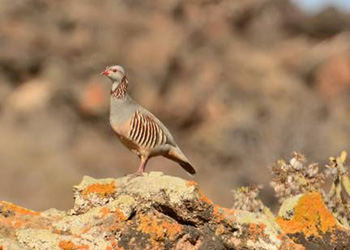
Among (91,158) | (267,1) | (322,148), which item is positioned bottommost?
(322,148)

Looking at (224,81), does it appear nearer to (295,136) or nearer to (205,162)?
(205,162)

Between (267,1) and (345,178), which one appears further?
(267,1)

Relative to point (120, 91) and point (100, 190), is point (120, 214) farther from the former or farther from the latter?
point (120, 91)

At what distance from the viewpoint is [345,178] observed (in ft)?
23.7

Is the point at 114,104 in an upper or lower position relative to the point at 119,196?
upper

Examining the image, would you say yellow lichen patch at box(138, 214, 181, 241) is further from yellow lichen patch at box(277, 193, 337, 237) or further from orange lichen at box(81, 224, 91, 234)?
yellow lichen patch at box(277, 193, 337, 237)

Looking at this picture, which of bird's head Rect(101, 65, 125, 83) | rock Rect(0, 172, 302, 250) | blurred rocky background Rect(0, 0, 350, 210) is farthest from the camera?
blurred rocky background Rect(0, 0, 350, 210)

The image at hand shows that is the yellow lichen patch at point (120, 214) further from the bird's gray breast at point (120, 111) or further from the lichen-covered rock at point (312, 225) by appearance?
the bird's gray breast at point (120, 111)

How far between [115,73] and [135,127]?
72 cm

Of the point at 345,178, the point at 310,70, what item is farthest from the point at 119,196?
the point at 310,70

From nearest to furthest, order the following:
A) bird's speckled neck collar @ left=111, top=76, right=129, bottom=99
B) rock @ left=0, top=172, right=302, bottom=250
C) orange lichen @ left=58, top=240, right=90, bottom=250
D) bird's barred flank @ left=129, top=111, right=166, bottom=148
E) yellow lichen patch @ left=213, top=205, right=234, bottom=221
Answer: orange lichen @ left=58, top=240, right=90, bottom=250, rock @ left=0, top=172, right=302, bottom=250, yellow lichen patch @ left=213, top=205, right=234, bottom=221, bird's barred flank @ left=129, top=111, right=166, bottom=148, bird's speckled neck collar @ left=111, top=76, right=129, bottom=99

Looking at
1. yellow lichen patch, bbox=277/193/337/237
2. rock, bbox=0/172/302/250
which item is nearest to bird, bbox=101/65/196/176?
rock, bbox=0/172/302/250

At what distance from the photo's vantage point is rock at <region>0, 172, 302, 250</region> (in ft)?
15.1

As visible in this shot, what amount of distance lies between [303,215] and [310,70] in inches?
1405
